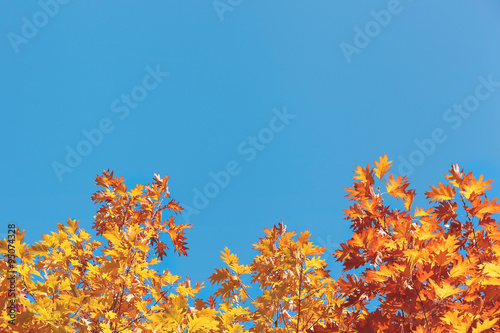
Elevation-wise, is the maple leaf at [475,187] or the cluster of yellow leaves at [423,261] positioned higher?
the maple leaf at [475,187]

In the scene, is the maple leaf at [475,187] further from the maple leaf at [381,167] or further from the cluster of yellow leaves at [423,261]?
the maple leaf at [381,167]

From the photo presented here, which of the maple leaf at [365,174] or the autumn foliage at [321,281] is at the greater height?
the maple leaf at [365,174]

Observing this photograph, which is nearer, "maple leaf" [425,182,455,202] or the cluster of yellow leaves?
the cluster of yellow leaves

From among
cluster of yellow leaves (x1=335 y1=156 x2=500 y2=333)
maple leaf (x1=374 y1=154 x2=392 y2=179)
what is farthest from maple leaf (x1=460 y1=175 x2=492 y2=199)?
maple leaf (x1=374 y1=154 x2=392 y2=179)

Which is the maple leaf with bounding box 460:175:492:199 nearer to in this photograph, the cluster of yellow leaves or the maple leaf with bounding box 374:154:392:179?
the cluster of yellow leaves

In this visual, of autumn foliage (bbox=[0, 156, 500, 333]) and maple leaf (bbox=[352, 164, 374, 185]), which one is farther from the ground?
maple leaf (bbox=[352, 164, 374, 185])

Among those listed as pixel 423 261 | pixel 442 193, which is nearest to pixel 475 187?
pixel 442 193

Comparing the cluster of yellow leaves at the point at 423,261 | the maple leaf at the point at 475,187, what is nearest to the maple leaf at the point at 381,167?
the cluster of yellow leaves at the point at 423,261

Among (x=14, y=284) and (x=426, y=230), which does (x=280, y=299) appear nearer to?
(x=426, y=230)

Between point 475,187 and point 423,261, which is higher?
point 475,187

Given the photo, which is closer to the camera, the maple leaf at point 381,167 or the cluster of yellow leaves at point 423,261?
the cluster of yellow leaves at point 423,261

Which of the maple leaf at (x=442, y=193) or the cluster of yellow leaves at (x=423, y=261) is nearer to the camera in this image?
the cluster of yellow leaves at (x=423, y=261)

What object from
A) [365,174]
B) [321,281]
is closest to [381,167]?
[365,174]

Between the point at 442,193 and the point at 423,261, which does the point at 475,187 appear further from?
the point at 423,261
